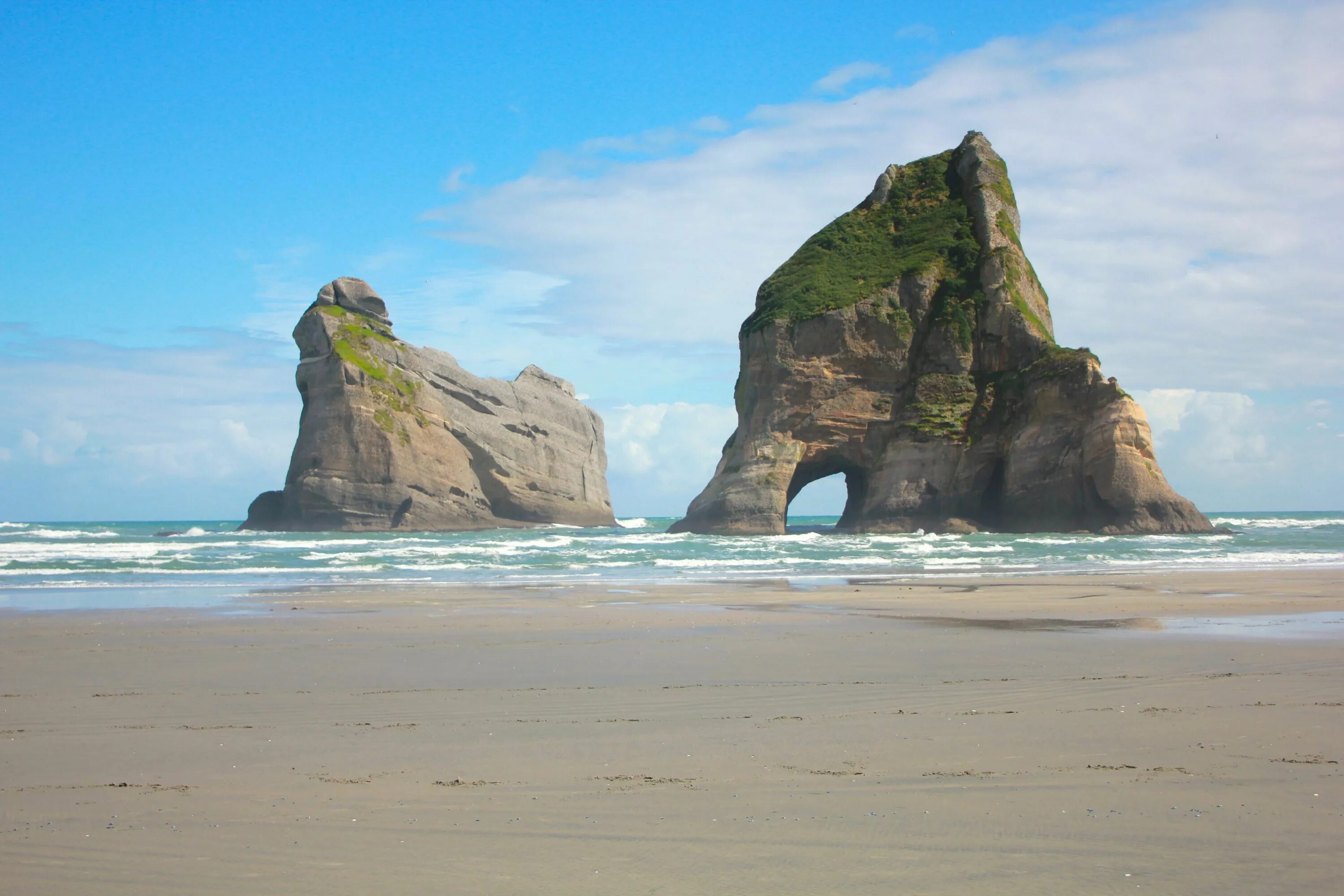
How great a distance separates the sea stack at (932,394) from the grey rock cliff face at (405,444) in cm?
1765

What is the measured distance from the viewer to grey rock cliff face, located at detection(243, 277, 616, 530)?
186 ft

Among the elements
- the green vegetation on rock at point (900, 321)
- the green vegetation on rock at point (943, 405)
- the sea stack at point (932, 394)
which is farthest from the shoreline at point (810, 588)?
the green vegetation on rock at point (900, 321)

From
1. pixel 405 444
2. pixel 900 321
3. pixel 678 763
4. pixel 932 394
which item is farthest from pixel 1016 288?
pixel 678 763

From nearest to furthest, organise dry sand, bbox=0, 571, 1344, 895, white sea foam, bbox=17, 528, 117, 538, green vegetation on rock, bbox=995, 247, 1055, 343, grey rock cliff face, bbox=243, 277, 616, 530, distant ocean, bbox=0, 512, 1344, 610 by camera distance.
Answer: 1. dry sand, bbox=0, 571, 1344, 895
2. distant ocean, bbox=0, 512, 1344, 610
3. green vegetation on rock, bbox=995, 247, 1055, 343
4. white sea foam, bbox=17, 528, 117, 538
5. grey rock cliff face, bbox=243, 277, 616, 530

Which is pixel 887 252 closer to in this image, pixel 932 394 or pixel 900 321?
pixel 900 321

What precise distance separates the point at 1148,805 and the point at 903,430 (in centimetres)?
4318

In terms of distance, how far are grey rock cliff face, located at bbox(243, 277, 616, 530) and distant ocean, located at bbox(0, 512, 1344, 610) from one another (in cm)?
1571

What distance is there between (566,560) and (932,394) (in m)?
27.1

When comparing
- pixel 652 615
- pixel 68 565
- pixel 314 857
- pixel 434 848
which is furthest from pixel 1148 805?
pixel 68 565

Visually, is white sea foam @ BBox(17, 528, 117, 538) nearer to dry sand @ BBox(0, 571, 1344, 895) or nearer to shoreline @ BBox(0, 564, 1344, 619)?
shoreline @ BBox(0, 564, 1344, 619)

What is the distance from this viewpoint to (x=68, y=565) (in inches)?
915

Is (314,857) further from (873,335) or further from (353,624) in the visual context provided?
(873,335)

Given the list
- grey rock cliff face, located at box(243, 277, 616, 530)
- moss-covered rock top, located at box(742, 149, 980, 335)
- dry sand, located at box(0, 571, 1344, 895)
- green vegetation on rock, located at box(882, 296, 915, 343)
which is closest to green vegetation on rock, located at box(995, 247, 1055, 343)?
moss-covered rock top, located at box(742, 149, 980, 335)

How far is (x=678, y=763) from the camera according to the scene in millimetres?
5141
